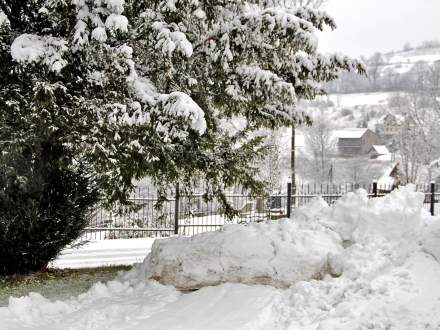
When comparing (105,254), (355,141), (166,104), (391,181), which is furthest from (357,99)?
(166,104)

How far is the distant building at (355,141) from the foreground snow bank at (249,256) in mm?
63193

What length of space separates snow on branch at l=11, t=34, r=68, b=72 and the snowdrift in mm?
2824

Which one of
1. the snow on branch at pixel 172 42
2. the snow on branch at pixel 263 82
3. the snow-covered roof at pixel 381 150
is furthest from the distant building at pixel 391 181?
the snow-covered roof at pixel 381 150

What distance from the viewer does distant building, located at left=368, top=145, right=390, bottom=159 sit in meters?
66.5

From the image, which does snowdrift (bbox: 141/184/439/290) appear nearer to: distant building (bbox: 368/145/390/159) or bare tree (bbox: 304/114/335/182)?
bare tree (bbox: 304/114/335/182)

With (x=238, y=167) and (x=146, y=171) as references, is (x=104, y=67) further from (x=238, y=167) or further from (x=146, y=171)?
(x=238, y=167)

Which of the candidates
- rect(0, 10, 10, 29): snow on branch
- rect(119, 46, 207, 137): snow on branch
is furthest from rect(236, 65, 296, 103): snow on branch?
rect(0, 10, 10, 29): snow on branch

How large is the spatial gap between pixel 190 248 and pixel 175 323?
1.30m

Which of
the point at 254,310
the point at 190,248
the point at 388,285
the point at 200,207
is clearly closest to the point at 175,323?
the point at 254,310

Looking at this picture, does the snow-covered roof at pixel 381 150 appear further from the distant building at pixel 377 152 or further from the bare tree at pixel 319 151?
the bare tree at pixel 319 151

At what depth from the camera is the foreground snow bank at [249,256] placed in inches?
235

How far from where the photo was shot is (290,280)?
5910 mm

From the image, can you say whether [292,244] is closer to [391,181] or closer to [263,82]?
[263,82]

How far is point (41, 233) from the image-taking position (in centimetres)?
779
